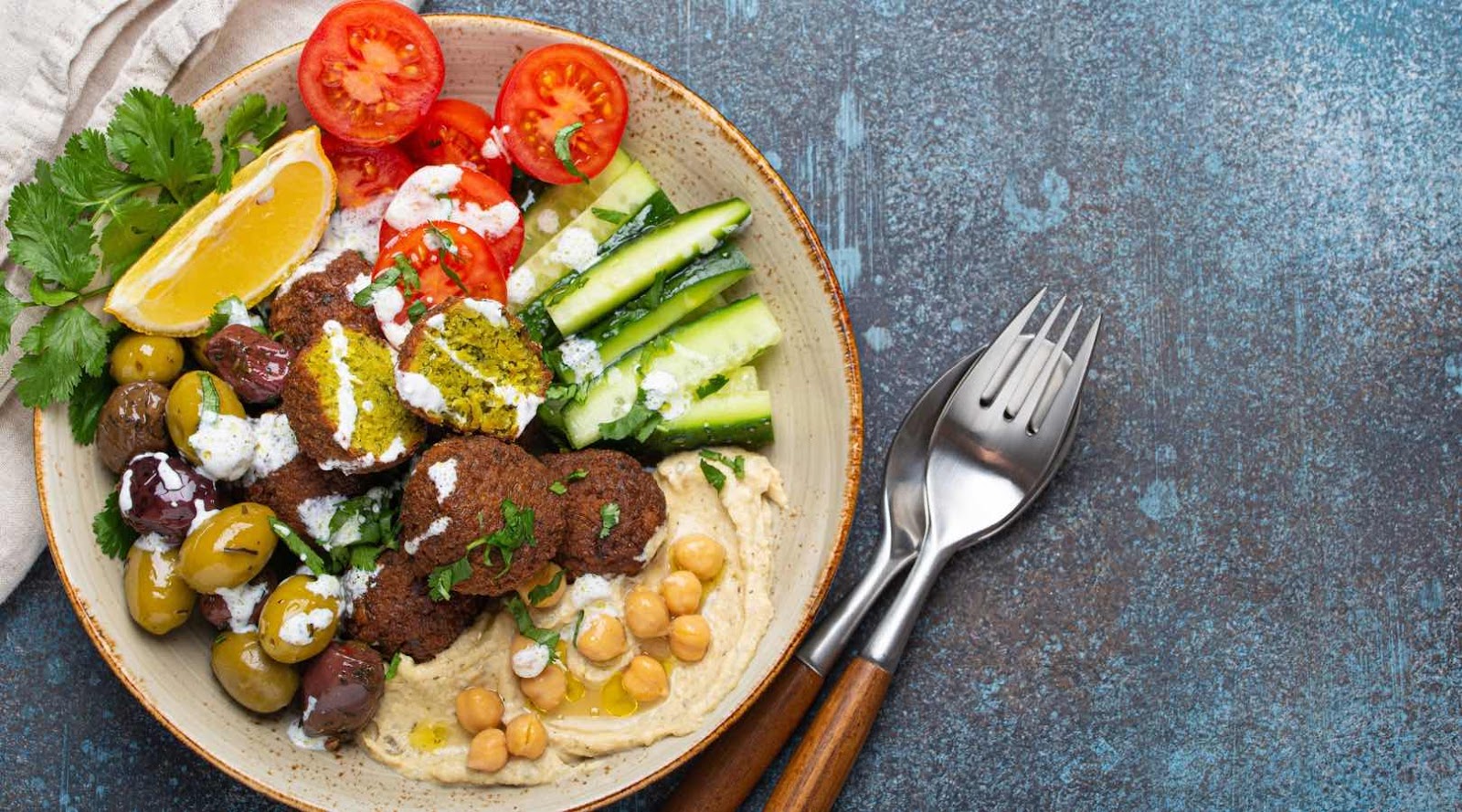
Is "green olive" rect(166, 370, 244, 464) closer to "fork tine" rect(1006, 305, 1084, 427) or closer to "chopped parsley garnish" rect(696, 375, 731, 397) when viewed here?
"chopped parsley garnish" rect(696, 375, 731, 397)

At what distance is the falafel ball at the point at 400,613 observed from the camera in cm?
340

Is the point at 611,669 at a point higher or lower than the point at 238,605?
lower

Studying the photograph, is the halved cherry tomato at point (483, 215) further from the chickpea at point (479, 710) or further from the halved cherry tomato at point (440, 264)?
the chickpea at point (479, 710)

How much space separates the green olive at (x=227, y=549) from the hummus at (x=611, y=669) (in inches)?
22.8

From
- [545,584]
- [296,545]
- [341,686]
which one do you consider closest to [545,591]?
[545,584]

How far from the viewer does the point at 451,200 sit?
3484mm

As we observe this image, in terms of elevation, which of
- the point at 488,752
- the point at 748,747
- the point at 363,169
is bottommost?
the point at 748,747

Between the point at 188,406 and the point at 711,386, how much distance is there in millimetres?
1624

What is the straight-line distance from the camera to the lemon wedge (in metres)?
3.32

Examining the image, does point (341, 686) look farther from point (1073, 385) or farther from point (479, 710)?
point (1073, 385)

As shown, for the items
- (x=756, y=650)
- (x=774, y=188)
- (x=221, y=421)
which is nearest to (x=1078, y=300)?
(x=774, y=188)

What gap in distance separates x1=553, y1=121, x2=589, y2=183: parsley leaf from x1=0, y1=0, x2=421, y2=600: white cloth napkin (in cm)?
129

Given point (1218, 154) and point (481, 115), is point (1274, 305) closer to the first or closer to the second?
point (1218, 154)

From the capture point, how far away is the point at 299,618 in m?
3.28
